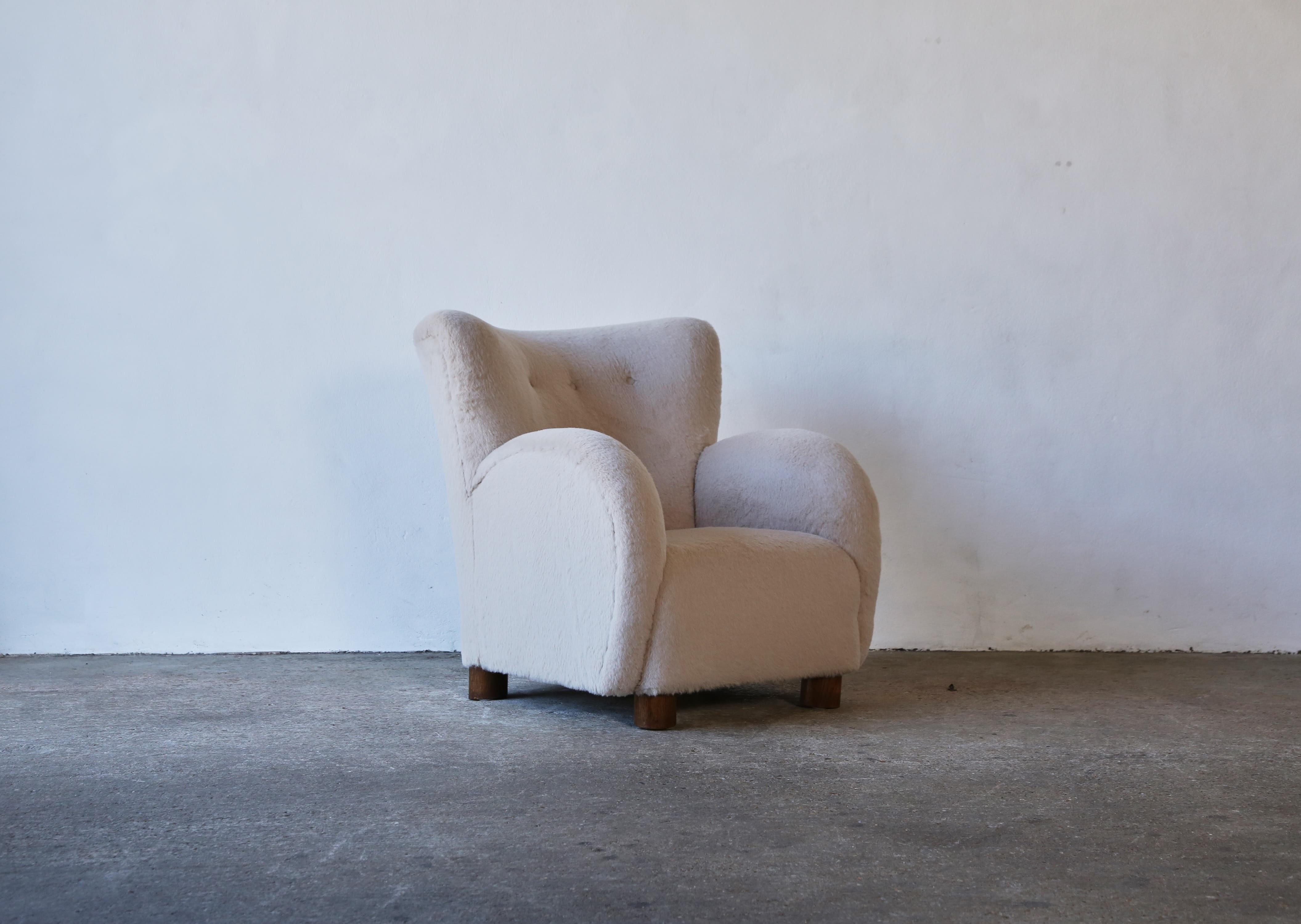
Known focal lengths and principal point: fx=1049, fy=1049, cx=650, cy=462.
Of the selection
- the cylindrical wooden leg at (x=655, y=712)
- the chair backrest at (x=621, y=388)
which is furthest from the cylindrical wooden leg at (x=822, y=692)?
the chair backrest at (x=621, y=388)

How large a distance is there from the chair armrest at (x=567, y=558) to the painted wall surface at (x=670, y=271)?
0.84 m

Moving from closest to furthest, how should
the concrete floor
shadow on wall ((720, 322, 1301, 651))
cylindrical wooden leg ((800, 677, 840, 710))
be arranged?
the concrete floor → cylindrical wooden leg ((800, 677, 840, 710)) → shadow on wall ((720, 322, 1301, 651))

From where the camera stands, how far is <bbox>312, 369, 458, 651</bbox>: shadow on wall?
291cm

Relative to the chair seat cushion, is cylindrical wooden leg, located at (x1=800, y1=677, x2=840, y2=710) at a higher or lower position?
lower

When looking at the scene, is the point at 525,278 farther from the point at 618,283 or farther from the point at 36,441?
the point at 36,441

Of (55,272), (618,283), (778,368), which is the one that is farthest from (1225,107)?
(55,272)

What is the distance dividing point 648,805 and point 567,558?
1.95 feet

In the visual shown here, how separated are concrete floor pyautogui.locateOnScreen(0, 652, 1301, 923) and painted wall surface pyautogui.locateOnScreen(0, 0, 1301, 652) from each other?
Result: 58cm

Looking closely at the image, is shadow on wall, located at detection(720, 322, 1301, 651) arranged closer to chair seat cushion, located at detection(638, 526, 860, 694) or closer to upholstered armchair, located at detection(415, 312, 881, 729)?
upholstered armchair, located at detection(415, 312, 881, 729)

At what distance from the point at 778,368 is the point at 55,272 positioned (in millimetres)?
2032

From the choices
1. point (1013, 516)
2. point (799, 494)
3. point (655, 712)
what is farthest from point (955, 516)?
point (655, 712)

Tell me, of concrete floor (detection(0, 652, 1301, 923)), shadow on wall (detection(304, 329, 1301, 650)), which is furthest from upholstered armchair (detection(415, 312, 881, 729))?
shadow on wall (detection(304, 329, 1301, 650))

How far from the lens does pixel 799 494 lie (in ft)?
7.37

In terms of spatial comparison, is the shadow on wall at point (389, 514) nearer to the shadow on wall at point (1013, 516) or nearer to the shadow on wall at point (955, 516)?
the shadow on wall at point (955, 516)
